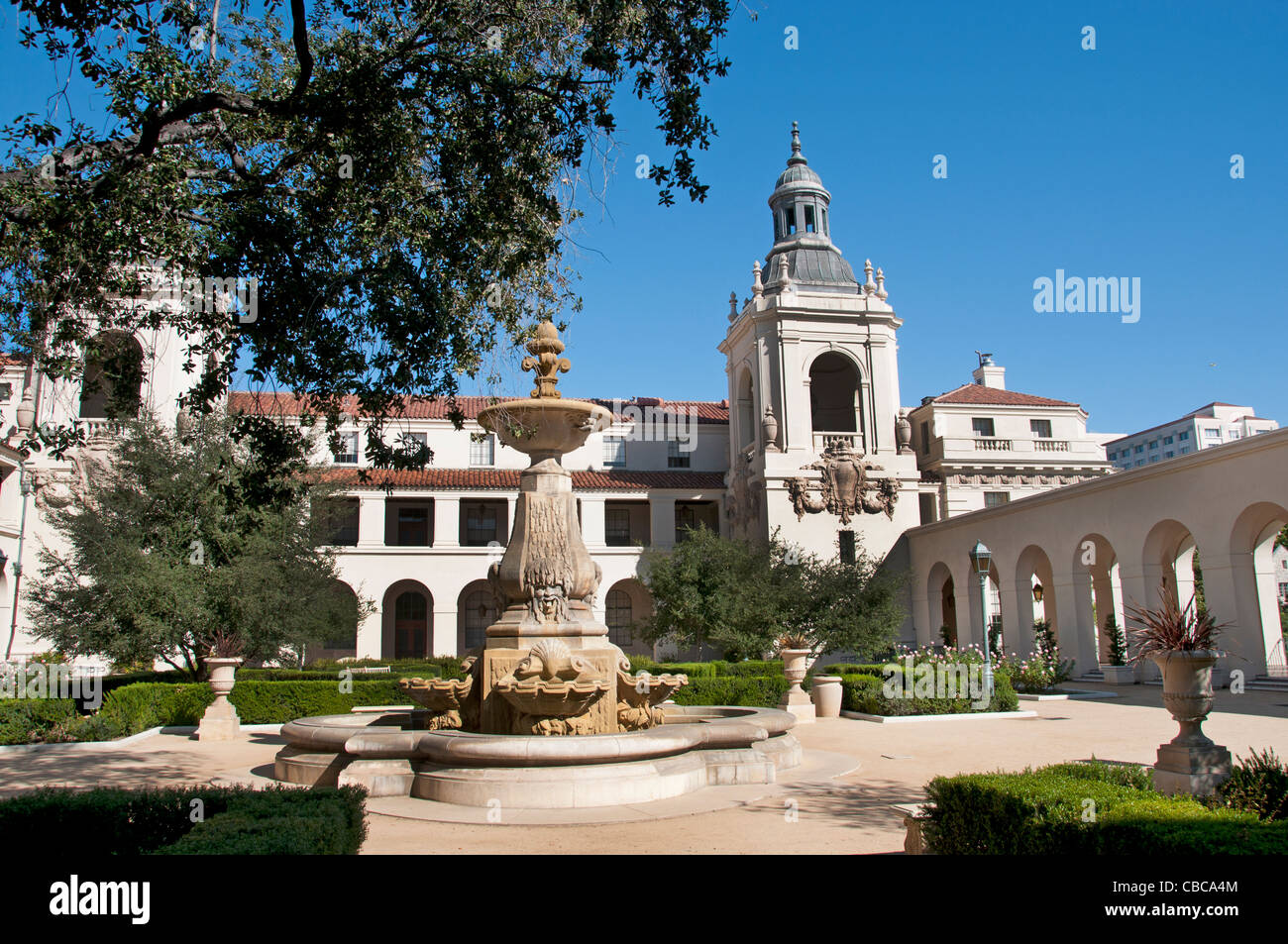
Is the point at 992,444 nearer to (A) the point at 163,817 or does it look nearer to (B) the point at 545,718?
(B) the point at 545,718

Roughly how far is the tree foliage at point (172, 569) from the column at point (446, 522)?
586 inches

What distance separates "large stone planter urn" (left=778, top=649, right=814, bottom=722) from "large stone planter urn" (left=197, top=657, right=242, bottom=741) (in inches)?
436

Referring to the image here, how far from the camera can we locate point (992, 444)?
4134cm

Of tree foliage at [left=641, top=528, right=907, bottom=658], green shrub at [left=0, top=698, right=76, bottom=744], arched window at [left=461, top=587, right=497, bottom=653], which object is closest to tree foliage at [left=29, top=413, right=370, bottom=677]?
green shrub at [left=0, top=698, right=76, bottom=744]

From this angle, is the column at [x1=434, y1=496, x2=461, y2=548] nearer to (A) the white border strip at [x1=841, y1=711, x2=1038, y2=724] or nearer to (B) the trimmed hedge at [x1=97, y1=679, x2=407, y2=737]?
(B) the trimmed hedge at [x1=97, y1=679, x2=407, y2=737]

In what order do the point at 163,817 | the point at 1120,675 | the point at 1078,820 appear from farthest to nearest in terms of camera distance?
1. the point at 1120,675
2. the point at 163,817
3. the point at 1078,820

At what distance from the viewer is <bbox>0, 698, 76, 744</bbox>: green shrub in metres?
16.1

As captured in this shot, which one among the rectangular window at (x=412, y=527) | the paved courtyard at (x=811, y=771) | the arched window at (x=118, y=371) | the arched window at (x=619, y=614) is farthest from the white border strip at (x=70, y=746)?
the arched window at (x=619, y=614)

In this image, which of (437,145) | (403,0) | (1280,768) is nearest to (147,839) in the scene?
(437,145)

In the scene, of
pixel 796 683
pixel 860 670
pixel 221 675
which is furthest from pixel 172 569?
pixel 860 670

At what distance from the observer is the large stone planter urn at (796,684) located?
18953mm

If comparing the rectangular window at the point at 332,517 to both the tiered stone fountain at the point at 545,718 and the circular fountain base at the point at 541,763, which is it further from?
the circular fountain base at the point at 541,763

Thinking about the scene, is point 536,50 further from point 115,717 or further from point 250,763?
point 115,717

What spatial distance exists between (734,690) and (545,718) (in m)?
10.4
